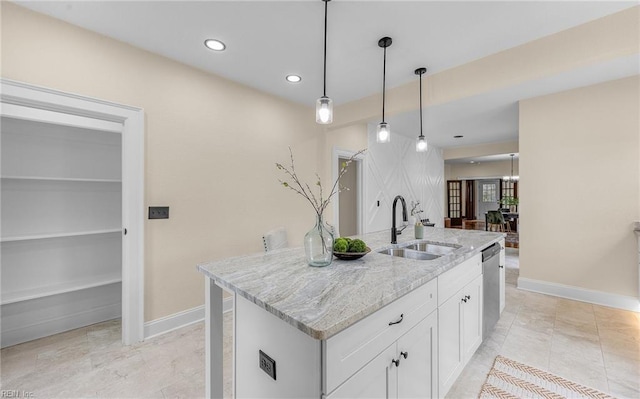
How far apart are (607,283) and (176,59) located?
528cm

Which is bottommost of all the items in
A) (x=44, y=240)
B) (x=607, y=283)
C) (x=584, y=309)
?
(x=584, y=309)

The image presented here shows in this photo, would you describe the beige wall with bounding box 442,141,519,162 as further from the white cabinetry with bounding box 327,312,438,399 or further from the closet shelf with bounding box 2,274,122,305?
the closet shelf with bounding box 2,274,122,305

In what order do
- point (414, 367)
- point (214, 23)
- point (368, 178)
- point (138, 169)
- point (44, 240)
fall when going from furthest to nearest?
point (368, 178)
point (44, 240)
point (138, 169)
point (214, 23)
point (414, 367)

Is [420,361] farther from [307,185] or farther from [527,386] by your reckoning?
[307,185]

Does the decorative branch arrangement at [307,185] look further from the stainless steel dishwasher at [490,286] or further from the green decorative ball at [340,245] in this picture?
the stainless steel dishwasher at [490,286]

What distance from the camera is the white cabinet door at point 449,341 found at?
4.90 ft

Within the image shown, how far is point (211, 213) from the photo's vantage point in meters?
2.87

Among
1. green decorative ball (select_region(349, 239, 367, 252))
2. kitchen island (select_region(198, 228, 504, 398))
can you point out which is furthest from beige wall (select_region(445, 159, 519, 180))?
green decorative ball (select_region(349, 239, 367, 252))

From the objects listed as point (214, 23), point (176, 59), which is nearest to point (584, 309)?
point (214, 23)

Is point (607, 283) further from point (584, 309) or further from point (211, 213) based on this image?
point (211, 213)

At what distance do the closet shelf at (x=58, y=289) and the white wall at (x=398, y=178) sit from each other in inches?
142

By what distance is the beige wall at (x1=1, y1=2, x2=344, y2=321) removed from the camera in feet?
6.64

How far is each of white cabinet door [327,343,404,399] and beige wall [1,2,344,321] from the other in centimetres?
228

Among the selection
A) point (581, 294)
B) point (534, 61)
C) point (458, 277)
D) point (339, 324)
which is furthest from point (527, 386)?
point (534, 61)
